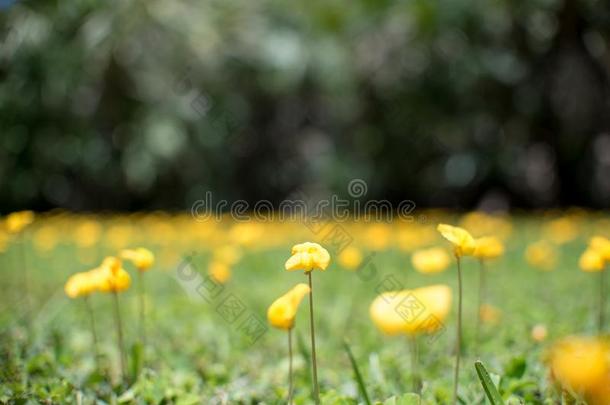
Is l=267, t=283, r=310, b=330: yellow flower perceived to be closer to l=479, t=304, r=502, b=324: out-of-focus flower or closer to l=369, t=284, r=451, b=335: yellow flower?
l=369, t=284, r=451, b=335: yellow flower

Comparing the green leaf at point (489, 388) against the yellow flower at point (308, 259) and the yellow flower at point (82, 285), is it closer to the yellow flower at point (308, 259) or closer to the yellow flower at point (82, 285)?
the yellow flower at point (308, 259)

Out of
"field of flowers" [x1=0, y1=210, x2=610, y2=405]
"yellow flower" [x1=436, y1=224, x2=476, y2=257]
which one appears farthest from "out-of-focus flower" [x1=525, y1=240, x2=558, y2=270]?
"yellow flower" [x1=436, y1=224, x2=476, y2=257]

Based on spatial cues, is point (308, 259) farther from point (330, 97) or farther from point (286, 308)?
point (330, 97)

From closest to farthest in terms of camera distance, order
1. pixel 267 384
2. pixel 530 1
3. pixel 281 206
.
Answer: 1. pixel 267 384
2. pixel 530 1
3. pixel 281 206

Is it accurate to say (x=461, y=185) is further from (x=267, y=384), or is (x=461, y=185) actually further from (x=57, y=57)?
(x=267, y=384)

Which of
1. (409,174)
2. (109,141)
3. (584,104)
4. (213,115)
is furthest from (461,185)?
(109,141)

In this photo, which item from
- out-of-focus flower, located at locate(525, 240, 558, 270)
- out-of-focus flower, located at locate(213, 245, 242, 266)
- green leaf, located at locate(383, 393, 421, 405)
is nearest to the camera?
green leaf, located at locate(383, 393, 421, 405)

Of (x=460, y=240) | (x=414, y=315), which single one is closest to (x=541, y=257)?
A: (x=460, y=240)
